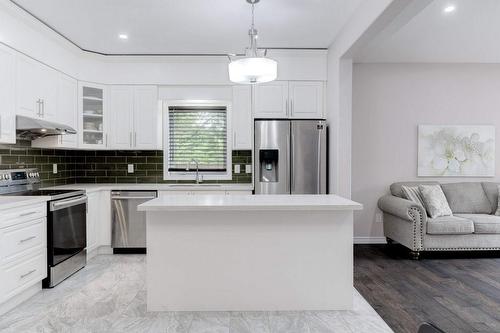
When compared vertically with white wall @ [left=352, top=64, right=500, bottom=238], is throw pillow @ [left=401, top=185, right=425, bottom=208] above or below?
below

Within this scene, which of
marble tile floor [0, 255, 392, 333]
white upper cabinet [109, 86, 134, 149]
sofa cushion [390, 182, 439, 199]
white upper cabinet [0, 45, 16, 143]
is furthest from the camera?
sofa cushion [390, 182, 439, 199]

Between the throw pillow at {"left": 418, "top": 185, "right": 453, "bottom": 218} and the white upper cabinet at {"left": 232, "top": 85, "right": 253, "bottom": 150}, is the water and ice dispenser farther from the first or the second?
the throw pillow at {"left": 418, "top": 185, "right": 453, "bottom": 218}

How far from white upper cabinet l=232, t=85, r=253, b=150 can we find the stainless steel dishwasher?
1.33 metres

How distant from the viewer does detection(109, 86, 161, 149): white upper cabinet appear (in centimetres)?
455

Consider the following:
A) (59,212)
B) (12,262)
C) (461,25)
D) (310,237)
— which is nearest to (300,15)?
(461,25)

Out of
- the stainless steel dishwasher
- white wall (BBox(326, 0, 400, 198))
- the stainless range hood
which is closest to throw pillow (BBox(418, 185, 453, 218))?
white wall (BBox(326, 0, 400, 198))

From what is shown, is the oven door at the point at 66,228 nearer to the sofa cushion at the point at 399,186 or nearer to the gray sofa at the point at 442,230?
the gray sofa at the point at 442,230

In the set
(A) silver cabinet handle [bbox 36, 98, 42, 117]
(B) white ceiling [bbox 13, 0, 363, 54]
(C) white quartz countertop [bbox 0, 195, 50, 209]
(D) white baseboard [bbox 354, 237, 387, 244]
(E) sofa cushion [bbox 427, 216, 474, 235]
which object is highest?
(B) white ceiling [bbox 13, 0, 363, 54]

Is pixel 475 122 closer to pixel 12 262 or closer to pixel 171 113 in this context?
pixel 171 113

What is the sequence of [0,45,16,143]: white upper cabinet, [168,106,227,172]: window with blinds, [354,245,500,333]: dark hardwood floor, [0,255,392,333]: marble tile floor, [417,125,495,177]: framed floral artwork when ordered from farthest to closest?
1. [417,125,495,177]: framed floral artwork
2. [168,106,227,172]: window with blinds
3. [0,45,16,143]: white upper cabinet
4. [354,245,500,333]: dark hardwood floor
5. [0,255,392,333]: marble tile floor

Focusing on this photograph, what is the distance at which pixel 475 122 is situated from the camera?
4.98 m

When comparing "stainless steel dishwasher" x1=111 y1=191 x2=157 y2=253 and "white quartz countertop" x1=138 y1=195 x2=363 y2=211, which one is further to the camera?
"stainless steel dishwasher" x1=111 y1=191 x2=157 y2=253

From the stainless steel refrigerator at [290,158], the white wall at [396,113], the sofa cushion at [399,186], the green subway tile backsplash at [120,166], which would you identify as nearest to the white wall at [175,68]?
the stainless steel refrigerator at [290,158]

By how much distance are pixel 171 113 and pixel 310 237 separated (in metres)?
2.96
